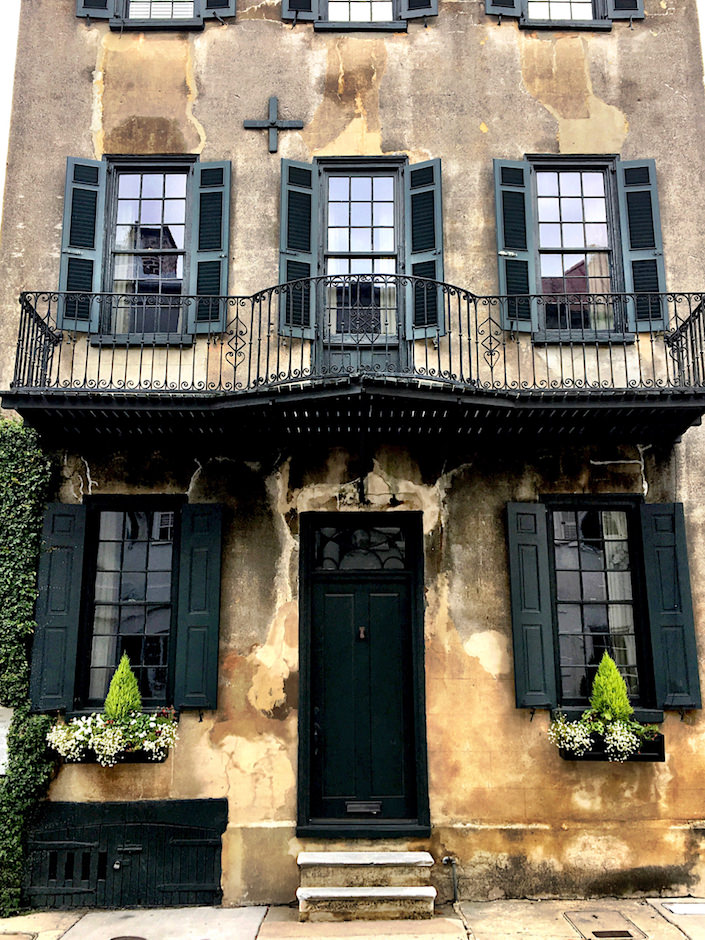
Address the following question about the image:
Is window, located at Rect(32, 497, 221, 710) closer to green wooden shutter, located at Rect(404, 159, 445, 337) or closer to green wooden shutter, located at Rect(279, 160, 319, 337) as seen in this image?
green wooden shutter, located at Rect(279, 160, 319, 337)

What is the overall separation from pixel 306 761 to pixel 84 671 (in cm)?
239

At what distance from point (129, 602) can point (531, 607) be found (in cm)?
403

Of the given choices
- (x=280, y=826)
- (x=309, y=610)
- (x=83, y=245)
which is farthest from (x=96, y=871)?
(x=83, y=245)

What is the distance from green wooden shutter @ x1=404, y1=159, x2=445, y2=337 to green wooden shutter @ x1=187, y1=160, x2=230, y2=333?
1968mm

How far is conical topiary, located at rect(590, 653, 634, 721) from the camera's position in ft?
23.5

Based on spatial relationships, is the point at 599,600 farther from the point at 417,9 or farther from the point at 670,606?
the point at 417,9

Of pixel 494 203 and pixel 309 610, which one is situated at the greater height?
pixel 494 203

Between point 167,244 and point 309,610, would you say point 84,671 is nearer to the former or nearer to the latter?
point 309,610

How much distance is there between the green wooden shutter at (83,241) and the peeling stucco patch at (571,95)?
4942 mm

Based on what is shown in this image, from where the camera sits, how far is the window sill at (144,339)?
7969 millimetres

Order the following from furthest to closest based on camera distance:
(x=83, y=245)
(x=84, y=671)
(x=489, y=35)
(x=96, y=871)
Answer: (x=489, y=35) < (x=83, y=245) < (x=84, y=671) < (x=96, y=871)

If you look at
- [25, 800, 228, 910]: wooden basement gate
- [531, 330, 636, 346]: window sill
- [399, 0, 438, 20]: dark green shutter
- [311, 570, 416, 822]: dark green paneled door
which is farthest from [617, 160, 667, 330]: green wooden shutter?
[25, 800, 228, 910]: wooden basement gate

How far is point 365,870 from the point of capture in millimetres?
6906

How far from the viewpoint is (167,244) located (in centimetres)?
855
